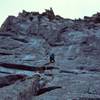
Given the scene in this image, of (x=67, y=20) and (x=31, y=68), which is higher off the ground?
(x=67, y=20)

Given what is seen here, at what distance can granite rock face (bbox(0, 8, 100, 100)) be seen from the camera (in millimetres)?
31797

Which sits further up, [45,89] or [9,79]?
[9,79]

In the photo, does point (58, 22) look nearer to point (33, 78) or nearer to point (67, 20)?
point (67, 20)

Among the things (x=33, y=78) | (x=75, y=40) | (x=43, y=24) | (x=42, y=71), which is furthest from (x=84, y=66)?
(x=43, y=24)

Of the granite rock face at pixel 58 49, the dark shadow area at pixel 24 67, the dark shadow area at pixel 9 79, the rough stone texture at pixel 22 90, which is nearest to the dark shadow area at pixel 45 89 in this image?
the granite rock face at pixel 58 49

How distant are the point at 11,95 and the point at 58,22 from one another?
30.7 meters

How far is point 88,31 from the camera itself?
51.6 metres

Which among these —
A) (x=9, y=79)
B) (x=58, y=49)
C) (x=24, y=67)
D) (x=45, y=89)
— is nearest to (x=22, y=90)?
(x=45, y=89)

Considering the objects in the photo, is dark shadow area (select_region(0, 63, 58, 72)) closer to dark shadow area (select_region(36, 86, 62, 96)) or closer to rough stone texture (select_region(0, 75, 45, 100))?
rough stone texture (select_region(0, 75, 45, 100))

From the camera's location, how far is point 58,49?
4766cm

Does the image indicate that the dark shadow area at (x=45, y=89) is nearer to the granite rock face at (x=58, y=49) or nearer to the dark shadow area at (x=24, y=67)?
the granite rock face at (x=58, y=49)

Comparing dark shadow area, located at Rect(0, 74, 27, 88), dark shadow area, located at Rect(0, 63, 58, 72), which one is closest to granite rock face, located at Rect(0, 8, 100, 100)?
dark shadow area, located at Rect(0, 63, 58, 72)

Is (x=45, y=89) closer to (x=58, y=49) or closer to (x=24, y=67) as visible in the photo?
(x=24, y=67)

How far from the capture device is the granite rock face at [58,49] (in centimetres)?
3180
